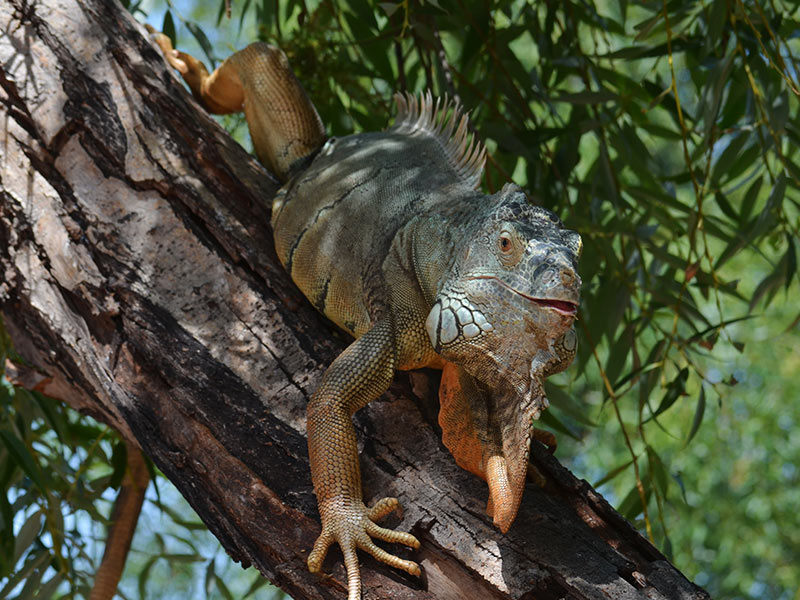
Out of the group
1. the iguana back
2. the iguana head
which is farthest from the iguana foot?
the iguana back

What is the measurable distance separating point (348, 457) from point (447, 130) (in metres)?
1.10

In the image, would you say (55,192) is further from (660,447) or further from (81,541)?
(660,447)

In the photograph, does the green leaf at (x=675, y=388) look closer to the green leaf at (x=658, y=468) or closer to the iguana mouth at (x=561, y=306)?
the green leaf at (x=658, y=468)

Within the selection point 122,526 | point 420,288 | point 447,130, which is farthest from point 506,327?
point 122,526

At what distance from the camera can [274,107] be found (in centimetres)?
306

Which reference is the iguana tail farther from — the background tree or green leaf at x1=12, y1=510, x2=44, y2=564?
the background tree

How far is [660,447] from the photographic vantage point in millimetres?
8211

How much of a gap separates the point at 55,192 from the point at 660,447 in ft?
22.2

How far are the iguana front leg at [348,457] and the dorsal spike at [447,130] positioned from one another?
0.59 m

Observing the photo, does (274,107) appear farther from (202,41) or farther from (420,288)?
(420,288)

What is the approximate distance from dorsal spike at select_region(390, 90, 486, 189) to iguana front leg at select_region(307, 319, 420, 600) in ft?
1.93

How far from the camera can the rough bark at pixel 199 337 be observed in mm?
1990

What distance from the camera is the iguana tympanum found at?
191 cm

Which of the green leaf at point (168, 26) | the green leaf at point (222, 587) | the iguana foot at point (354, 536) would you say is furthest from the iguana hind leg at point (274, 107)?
the green leaf at point (222, 587)
